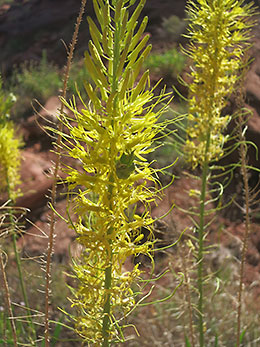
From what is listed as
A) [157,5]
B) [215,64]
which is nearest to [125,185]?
[215,64]

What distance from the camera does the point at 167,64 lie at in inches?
348

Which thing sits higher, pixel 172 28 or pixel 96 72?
pixel 96 72

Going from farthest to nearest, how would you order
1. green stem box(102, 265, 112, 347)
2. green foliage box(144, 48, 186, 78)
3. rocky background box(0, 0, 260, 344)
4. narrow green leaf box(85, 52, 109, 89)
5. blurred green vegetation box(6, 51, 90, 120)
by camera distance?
1. blurred green vegetation box(6, 51, 90, 120)
2. green foliage box(144, 48, 186, 78)
3. rocky background box(0, 0, 260, 344)
4. green stem box(102, 265, 112, 347)
5. narrow green leaf box(85, 52, 109, 89)

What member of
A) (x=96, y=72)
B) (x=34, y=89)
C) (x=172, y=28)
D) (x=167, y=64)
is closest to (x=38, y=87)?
(x=34, y=89)

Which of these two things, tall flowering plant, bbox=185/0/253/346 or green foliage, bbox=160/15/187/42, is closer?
tall flowering plant, bbox=185/0/253/346

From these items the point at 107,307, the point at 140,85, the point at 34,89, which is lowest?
the point at 34,89

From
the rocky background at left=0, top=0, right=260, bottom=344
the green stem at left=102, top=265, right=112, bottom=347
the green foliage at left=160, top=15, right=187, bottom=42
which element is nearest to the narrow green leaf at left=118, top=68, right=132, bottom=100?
the rocky background at left=0, top=0, right=260, bottom=344

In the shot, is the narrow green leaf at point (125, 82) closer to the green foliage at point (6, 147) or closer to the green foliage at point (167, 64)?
the green foliage at point (6, 147)

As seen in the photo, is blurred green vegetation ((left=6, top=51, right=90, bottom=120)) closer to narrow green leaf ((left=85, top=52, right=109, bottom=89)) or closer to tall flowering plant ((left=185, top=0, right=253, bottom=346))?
tall flowering plant ((left=185, top=0, right=253, bottom=346))

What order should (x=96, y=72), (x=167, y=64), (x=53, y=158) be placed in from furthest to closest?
(x=167, y=64)
(x=53, y=158)
(x=96, y=72)

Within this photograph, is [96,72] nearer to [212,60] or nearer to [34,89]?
[212,60]

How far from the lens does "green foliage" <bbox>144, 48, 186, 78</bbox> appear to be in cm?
866

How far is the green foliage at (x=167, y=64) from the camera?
8664mm

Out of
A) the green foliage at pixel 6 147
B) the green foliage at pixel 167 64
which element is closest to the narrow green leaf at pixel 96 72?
the green foliage at pixel 6 147
